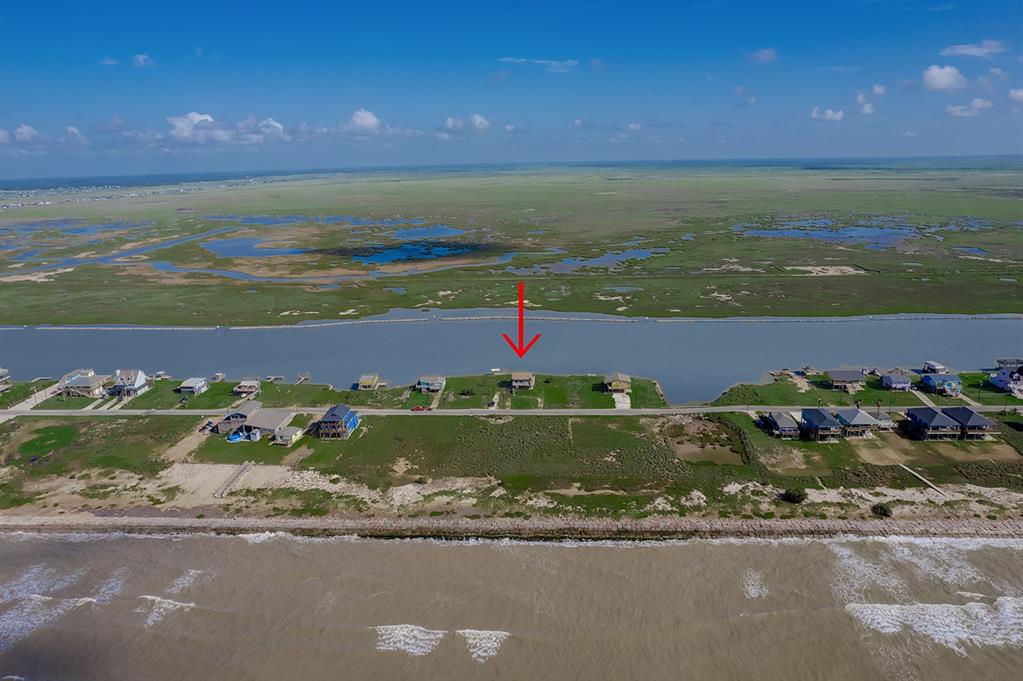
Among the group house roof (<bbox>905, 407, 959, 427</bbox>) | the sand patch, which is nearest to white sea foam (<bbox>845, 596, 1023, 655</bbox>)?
house roof (<bbox>905, 407, 959, 427</bbox>)

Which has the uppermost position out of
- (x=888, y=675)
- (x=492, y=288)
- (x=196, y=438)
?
(x=492, y=288)

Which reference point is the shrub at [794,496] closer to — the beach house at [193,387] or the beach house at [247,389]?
the beach house at [247,389]

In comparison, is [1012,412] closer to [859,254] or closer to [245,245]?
[859,254]

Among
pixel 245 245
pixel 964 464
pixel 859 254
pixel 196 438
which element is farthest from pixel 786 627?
pixel 245 245

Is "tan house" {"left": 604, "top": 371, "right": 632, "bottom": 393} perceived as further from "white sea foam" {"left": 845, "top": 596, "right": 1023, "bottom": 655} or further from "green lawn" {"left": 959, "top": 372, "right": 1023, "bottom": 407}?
"green lawn" {"left": 959, "top": 372, "right": 1023, "bottom": 407}

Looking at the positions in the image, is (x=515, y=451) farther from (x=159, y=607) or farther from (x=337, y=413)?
(x=159, y=607)
